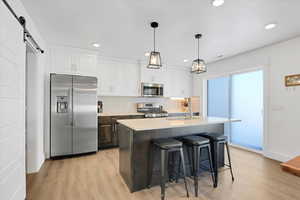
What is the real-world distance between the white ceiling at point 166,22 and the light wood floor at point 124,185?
2598mm

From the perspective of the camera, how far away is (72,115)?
3.35 metres

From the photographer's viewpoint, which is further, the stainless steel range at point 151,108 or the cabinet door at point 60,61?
the stainless steel range at point 151,108

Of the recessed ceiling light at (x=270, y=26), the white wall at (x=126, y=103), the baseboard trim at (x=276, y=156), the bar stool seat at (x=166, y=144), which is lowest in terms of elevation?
the baseboard trim at (x=276, y=156)

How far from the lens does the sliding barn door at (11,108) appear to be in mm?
1411

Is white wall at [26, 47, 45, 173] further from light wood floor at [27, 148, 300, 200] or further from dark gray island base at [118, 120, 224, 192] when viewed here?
dark gray island base at [118, 120, 224, 192]

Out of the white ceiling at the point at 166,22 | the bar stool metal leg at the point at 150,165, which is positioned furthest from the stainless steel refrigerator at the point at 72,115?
the bar stool metal leg at the point at 150,165

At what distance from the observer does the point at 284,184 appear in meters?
2.26

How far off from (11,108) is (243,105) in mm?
4880

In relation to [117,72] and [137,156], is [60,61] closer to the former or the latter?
[117,72]

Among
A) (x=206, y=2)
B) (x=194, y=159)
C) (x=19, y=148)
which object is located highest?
→ (x=206, y=2)

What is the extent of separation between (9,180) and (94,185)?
107cm

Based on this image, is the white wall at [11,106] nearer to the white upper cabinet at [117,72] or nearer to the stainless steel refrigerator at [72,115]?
the stainless steel refrigerator at [72,115]

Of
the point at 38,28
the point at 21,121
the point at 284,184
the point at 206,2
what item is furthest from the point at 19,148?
the point at 284,184

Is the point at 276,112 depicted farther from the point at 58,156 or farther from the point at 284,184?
the point at 58,156
